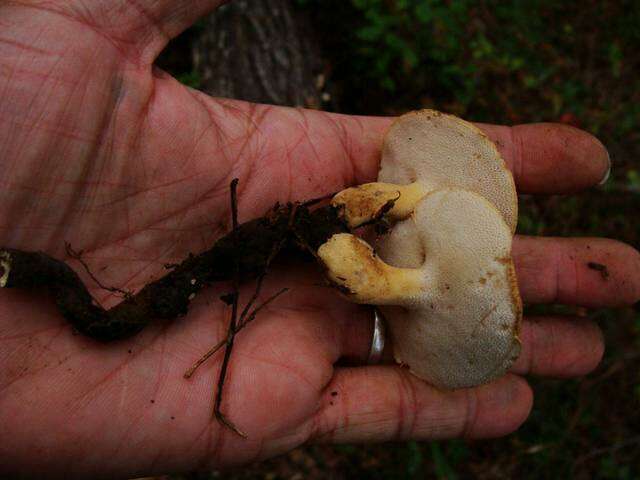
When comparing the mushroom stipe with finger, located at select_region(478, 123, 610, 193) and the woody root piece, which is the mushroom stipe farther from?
finger, located at select_region(478, 123, 610, 193)

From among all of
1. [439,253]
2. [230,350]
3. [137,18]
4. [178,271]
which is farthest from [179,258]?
[439,253]

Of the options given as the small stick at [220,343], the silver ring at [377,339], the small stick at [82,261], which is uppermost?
the small stick at [82,261]

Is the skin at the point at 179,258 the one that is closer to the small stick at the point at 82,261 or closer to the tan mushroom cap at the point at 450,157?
the small stick at the point at 82,261

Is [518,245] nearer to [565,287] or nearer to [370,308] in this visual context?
[565,287]

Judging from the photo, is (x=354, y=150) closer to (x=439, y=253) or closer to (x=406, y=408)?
(x=439, y=253)

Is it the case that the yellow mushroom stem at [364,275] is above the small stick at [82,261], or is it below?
above

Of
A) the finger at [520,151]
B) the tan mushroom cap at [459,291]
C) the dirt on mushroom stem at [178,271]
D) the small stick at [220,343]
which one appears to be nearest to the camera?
the tan mushroom cap at [459,291]

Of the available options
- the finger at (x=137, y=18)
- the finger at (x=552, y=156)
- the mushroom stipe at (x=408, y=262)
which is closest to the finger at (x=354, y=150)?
the finger at (x=552, y=156)
